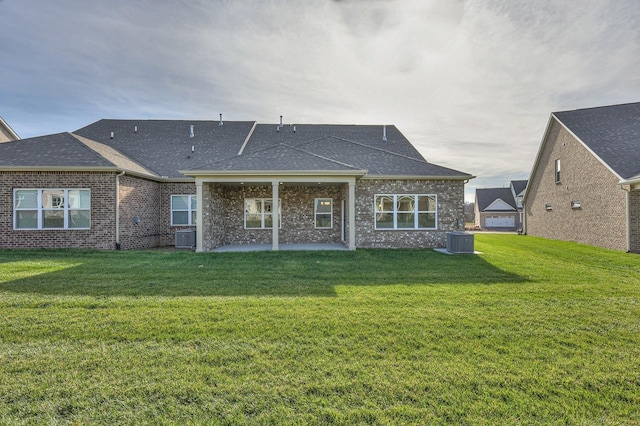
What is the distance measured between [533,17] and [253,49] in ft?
31.7

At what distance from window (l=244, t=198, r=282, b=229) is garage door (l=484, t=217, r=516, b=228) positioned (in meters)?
36.8

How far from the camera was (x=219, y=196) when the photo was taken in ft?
44.9

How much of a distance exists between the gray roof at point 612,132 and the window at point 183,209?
19.8 m

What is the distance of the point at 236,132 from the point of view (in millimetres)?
19078

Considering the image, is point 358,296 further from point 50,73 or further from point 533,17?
point 50,73

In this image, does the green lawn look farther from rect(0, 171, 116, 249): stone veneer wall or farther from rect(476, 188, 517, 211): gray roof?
rect(476, 188, 517, 211): gray roof

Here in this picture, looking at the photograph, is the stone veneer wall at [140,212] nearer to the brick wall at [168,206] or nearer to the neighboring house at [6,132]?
the brick wall at [168,206]

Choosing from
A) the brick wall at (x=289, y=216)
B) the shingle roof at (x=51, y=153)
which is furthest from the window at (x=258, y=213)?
the shingle roof at (x=51, y=153)

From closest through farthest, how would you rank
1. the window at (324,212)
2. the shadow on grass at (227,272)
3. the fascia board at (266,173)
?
the shadow on grass at (227,272), the fascia board at (266,173), the window at (324,212)

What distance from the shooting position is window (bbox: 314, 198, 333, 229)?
14.6 m

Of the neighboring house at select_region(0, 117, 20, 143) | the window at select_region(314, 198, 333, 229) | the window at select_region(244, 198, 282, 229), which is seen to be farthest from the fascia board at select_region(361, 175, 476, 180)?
the neighboring house at select_region(0, 117, 20, 143)

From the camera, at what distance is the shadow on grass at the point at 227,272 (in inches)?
249

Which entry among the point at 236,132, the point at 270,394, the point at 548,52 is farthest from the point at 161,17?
the point at 548,52

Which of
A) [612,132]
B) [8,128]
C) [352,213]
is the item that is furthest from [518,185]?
[8,128]
